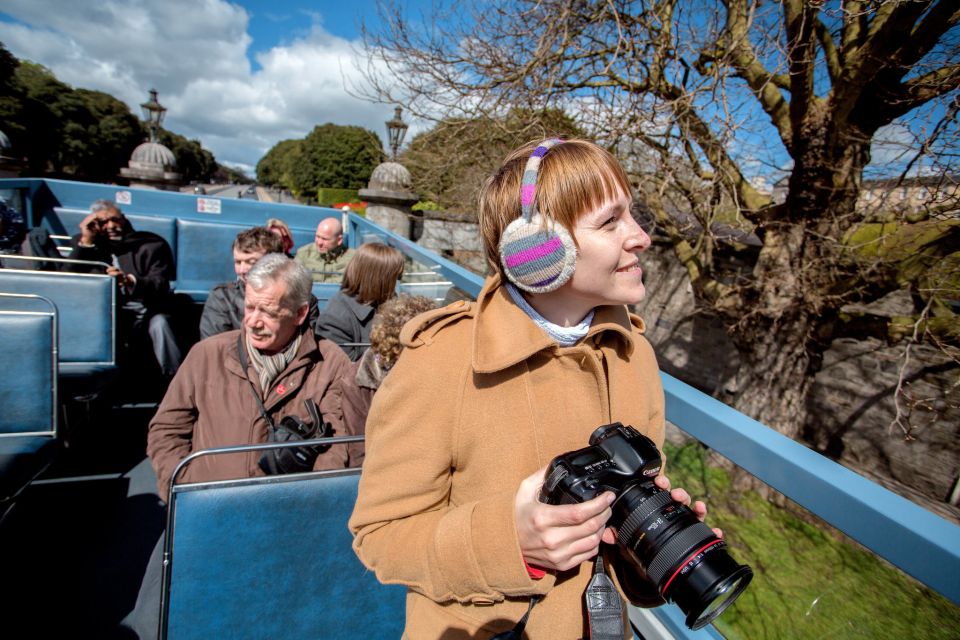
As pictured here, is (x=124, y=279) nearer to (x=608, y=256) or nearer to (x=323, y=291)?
(x=323, y=291)

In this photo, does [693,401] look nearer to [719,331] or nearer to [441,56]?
[441,56]

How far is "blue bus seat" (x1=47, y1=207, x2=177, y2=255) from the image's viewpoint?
6918 millimetres

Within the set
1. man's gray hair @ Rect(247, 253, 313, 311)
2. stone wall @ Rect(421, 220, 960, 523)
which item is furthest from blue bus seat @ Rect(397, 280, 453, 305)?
stone wall @ Rect(421, 220, 960, 523)

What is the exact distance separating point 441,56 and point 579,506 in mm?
6057

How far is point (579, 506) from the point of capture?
786 millimetres

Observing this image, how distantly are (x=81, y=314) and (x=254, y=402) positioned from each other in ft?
8.95

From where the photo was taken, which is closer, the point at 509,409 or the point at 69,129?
the point at 509,409

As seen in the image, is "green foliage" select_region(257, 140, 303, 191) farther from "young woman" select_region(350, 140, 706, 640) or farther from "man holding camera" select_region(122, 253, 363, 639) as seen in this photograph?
"young woman" select_region(350, 140, 706, 640)

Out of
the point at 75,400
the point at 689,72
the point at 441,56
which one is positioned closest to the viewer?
the point at 75,400

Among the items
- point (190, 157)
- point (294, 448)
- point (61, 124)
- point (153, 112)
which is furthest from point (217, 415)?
point (190, 157)

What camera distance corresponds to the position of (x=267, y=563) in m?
Answer: 1.75

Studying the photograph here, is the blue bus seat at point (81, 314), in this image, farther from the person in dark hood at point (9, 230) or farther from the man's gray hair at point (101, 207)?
the person in dark hood at point (9, 230)

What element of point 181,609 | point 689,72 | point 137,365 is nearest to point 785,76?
point 689,72

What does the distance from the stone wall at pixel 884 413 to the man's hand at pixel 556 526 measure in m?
4.69
